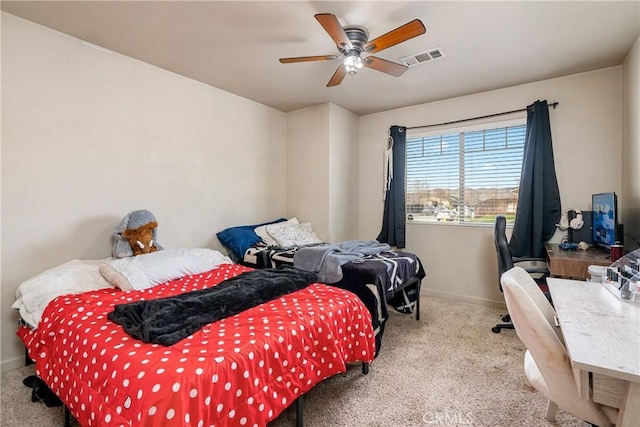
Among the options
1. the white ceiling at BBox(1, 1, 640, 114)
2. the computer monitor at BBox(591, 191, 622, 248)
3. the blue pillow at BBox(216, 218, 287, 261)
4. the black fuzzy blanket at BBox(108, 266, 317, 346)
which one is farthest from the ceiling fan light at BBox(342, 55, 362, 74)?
the computer monitor at BBox(591, 191, 622, 248)

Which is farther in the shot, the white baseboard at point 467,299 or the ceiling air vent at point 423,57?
the white baseboard at point 467,299

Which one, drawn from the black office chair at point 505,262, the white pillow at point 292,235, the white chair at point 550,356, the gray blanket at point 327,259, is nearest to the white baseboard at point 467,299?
the black office chair at point 505,262

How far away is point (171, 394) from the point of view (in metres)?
1.06

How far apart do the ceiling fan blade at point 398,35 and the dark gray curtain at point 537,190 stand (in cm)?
210

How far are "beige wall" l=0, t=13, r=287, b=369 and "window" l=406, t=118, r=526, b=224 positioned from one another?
2.39 m

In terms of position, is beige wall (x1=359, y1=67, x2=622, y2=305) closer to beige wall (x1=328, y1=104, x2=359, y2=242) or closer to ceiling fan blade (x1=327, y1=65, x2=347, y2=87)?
beige wall (x1=328, y1=104, x2=359, y2=242)

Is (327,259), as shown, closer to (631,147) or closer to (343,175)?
(343,175)

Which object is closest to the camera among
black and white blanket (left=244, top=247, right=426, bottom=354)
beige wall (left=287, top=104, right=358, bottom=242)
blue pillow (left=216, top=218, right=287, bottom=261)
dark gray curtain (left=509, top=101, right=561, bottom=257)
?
black and white blanket (left=244, top=247, right=426, bottom=354)

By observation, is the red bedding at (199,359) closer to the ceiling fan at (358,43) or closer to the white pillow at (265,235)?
the white pillow at (265,235)

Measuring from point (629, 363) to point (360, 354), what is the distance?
134cm

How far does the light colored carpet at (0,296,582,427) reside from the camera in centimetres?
173

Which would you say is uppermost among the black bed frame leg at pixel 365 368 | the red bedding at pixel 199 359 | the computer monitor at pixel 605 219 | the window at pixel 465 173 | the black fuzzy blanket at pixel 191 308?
the window at pixel 465 173

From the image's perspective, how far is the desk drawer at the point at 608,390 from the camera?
1.00 m

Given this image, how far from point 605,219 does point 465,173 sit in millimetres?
1472
